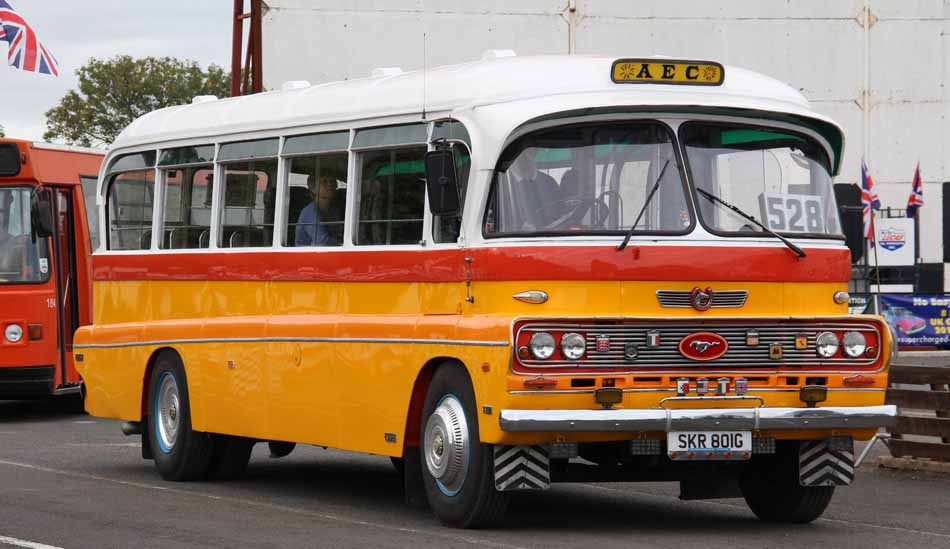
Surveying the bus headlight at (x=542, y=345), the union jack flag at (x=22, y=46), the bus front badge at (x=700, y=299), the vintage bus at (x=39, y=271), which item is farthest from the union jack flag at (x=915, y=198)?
the bus headlight at (x=542, y=345)

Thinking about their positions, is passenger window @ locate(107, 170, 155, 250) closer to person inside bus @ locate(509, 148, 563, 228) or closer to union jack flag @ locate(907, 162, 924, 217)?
person inside bus @ locate(509, 148, 563, 228)

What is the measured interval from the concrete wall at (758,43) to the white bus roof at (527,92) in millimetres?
26782

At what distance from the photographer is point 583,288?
1162 cm

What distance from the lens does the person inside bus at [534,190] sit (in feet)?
38.8

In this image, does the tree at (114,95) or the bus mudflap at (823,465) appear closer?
the bus mudflap at (823,465)

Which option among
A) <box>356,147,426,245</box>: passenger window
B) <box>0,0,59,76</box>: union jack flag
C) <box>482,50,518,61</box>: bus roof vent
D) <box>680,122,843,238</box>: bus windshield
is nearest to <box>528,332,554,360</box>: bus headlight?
<box>680,122,843,238</box>: bus windshield

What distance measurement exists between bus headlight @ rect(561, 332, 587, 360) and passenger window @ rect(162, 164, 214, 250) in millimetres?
5015

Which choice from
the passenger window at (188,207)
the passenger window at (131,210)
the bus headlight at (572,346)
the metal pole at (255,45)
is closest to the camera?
the bus headlight at (572,346)

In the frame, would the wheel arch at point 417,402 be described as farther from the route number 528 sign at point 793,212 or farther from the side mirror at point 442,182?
the route number 528 sign at point 793,212

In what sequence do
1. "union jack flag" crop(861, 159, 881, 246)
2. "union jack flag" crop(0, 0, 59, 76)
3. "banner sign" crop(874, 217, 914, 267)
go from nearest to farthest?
1. "union jack flag" crop(0, 0, 59, 76)
2. "union jack flag" crop(861, 159, 881, 246)
3. "banner sign" crop(874, 217, 914, 267)

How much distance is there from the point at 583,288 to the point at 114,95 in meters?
91.4

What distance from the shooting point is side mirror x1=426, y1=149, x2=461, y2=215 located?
39.4 ft

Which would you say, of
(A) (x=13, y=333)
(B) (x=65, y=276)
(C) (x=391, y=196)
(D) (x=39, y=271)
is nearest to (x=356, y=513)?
(C) (x=391, y=196)

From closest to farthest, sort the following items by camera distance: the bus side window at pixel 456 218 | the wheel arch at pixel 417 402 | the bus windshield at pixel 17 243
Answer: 1. the bus side window at pixel 456 218
2. the wheel arch at pixel 417 402
3. the bus windshield at pixel 17 243
